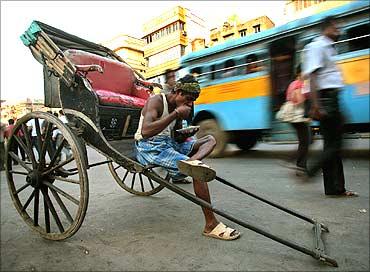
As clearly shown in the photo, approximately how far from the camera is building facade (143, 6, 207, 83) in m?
0.65

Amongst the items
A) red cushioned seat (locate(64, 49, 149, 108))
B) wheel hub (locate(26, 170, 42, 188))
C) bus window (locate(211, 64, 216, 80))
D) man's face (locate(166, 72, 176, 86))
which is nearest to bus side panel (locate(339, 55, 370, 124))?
bus window (locate(211, 64, 216, 80))

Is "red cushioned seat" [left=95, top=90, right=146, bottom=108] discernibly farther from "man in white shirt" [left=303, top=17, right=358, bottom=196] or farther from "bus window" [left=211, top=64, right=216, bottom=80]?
"man in white shirt" [left=303, top=17, right=358, bottom=196]

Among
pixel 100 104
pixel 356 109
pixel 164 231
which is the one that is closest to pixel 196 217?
pixel 164 231

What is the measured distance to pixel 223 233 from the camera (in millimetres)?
1772

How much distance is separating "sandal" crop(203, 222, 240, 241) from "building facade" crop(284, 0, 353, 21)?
4.73ft

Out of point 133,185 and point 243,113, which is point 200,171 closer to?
point 243,113

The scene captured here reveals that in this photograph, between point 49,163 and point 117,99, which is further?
point 49,163

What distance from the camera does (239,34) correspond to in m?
0.62

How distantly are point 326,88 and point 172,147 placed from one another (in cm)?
121

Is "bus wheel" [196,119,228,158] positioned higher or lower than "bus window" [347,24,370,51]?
lower

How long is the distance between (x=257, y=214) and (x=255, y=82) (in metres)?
1.61

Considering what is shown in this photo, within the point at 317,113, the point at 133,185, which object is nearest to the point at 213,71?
the point at 317,113

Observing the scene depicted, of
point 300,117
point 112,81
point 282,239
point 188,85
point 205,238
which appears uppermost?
point 112,81

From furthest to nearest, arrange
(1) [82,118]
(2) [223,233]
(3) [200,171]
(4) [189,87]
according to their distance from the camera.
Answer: (2) [223,233], (1) [82,118], (3) [200,171], (4) [189,87]
